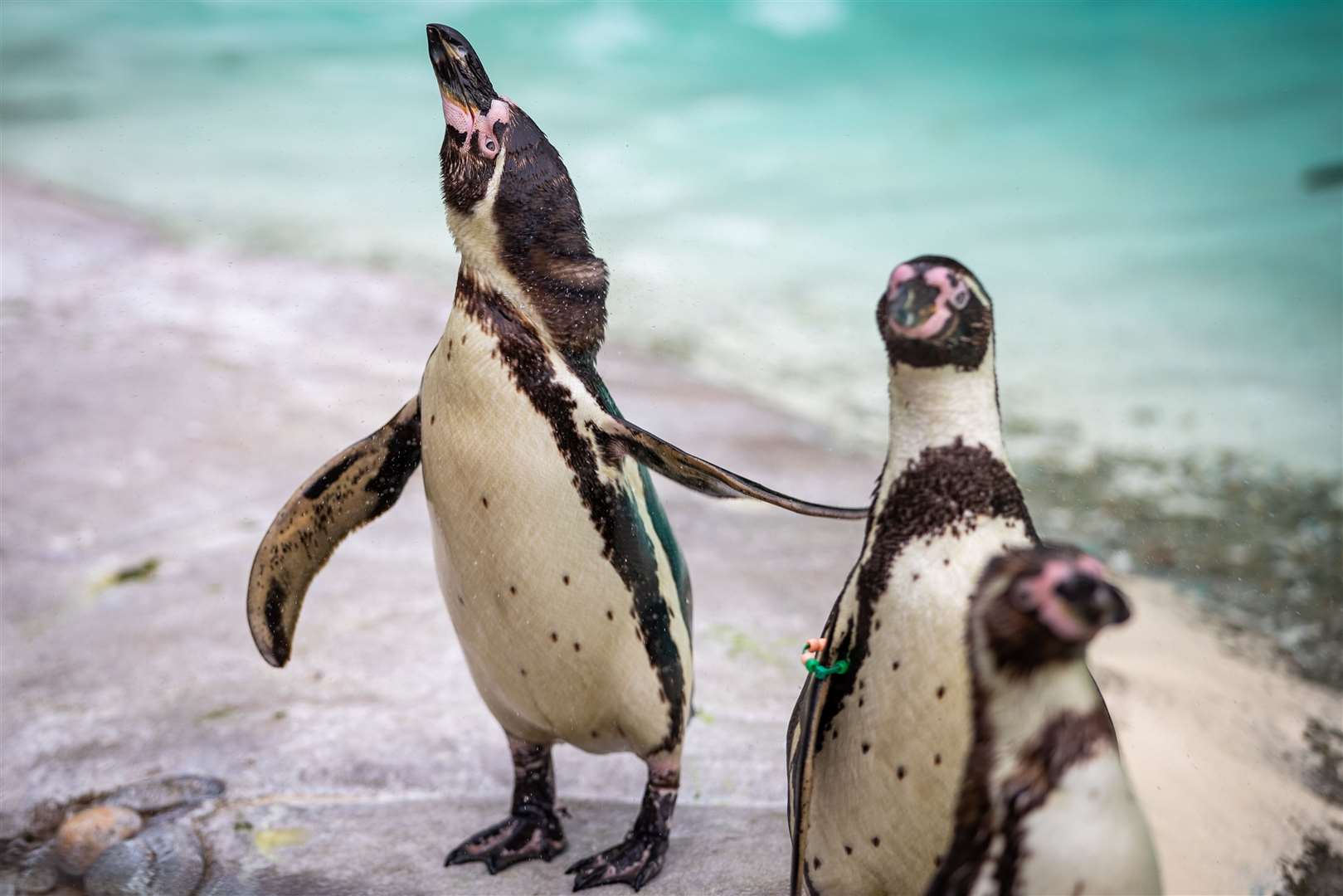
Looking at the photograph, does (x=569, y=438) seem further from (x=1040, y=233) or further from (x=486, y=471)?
(x=1040, y=233)

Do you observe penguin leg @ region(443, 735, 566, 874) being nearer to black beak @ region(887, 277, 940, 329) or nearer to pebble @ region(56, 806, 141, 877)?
pebble @ region(56, 806, 141, 877)

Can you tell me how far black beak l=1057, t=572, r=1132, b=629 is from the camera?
3.61 ft

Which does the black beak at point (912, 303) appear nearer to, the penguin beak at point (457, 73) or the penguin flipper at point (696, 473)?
the penguin flipper at point (696, 473)

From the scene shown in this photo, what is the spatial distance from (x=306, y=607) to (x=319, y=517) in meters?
1.06

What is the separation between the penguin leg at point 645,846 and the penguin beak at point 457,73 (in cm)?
88

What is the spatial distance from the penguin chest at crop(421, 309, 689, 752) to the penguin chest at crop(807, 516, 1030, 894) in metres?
0.38

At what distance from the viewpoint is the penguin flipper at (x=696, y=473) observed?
1.54m

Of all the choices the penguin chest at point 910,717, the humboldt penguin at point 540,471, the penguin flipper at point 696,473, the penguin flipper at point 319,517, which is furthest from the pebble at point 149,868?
the penguin chest at point 910,717

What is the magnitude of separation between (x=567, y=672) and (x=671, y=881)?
331mm

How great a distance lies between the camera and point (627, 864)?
180cm

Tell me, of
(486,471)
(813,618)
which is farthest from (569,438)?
(813,618)

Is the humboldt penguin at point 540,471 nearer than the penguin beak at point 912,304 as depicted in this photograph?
No

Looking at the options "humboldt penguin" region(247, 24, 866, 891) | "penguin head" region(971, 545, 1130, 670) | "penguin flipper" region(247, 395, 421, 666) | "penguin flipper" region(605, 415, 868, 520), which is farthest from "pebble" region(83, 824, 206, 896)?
"penguin head" region(971, 545, 1130, 670)

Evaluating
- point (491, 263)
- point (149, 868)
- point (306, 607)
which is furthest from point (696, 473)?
point (306, 607)
